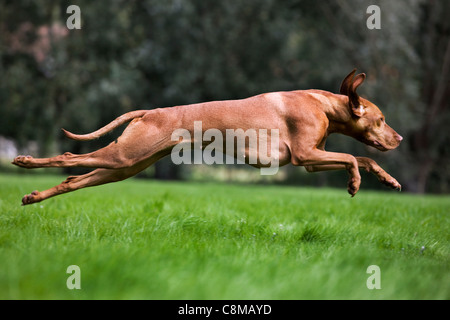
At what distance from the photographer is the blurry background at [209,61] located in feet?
50.7

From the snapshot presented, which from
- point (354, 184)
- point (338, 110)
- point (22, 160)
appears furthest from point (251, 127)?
point (22, 160)

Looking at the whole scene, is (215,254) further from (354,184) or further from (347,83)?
(347,83)

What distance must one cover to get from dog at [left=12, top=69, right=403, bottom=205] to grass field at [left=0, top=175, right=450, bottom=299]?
0.51 metres

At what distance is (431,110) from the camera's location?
16.1 metres

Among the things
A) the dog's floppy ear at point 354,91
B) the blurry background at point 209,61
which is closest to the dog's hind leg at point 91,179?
the dog's floppy ear at point 354,91

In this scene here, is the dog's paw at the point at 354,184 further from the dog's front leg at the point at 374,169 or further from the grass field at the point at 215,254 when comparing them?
the grass field at the point at 215,254

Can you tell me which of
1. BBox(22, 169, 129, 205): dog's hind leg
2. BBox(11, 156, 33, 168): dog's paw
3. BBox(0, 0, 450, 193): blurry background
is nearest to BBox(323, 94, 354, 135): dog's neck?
BBox(22, 169, 129, 205): dog's hind leg

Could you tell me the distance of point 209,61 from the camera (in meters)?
16.5

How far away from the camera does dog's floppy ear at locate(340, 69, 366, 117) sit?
4.16 m

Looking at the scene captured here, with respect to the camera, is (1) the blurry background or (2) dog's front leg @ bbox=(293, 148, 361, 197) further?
(1) the blurry background

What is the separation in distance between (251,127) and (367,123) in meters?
1.24

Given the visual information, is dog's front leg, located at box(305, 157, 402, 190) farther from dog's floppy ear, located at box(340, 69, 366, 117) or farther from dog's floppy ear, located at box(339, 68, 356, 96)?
dog's floppy ear, located at box(339, 68, 356, 96)
